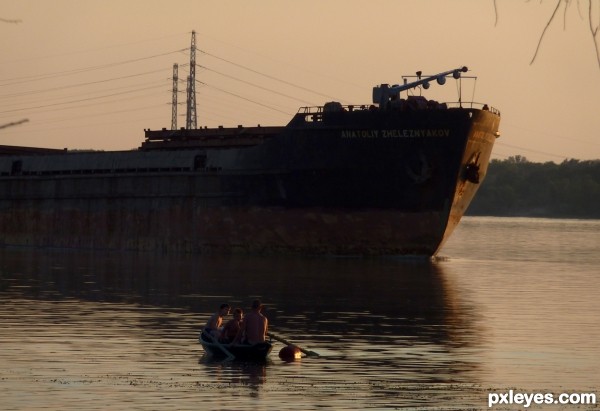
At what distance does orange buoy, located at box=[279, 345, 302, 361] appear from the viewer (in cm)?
2952

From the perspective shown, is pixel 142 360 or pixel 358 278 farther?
pixel 358 278

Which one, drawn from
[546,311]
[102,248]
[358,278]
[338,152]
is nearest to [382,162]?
[338,152]

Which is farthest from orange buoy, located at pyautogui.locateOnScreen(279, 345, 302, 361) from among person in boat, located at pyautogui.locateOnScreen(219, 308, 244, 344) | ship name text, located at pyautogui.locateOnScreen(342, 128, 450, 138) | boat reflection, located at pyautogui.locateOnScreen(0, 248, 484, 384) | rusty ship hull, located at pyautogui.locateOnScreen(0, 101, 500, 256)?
ship name text, located at pyautogui.locateOnScreen(342, 128, 450, 138)

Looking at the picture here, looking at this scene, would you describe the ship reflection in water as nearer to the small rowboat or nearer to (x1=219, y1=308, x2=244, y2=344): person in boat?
Answer: the small rowboat

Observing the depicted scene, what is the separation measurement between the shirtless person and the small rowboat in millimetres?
143

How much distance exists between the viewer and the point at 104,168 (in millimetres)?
79000

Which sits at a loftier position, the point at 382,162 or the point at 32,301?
the point at 382,162

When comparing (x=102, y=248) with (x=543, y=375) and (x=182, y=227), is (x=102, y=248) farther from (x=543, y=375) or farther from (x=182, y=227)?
(x=543, y=375)

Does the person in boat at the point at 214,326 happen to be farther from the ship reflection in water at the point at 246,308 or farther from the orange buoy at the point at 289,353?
the orange buoy at the point at 289,353

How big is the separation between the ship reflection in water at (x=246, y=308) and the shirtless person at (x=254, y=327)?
2.14ft

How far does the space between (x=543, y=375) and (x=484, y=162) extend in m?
44.6

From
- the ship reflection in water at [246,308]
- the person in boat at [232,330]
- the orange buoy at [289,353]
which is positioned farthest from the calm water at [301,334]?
the person in boat at [232,330]

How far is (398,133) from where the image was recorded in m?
67.1

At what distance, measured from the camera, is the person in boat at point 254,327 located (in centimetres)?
2891
